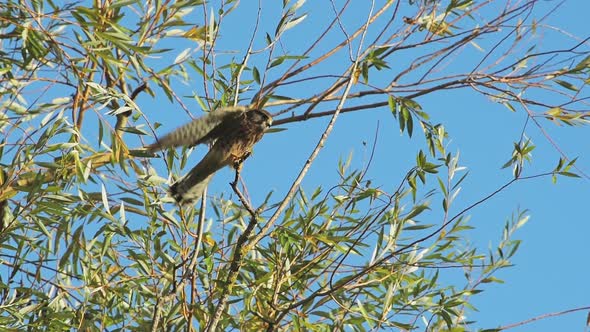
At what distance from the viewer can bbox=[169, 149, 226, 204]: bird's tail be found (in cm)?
423

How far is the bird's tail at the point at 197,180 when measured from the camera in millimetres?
4234

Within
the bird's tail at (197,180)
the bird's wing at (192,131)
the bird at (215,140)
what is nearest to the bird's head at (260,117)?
the bird at (215,140)

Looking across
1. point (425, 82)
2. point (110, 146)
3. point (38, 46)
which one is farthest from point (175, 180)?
point (425, 82)

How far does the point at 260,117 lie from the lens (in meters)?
4.18

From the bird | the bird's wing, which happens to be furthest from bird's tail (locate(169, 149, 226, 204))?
the bird's wing

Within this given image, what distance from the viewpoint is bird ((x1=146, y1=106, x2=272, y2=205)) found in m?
4.01

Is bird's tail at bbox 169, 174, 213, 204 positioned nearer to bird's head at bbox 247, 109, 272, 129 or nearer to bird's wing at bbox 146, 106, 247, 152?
bird's wing at bbox 146, 106, 247, 152

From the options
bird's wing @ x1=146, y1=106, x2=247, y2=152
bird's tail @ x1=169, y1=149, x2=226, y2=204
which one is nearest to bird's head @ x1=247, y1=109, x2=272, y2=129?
bird's wing @ x1=146, y1=106, x2=247, y2=152

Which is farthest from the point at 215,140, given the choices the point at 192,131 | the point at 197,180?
the point at 192,131

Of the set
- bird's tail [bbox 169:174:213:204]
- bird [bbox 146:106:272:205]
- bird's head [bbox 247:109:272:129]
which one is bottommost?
bird's tail [bbox 169:174:213:204]

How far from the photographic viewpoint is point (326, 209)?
415 cm

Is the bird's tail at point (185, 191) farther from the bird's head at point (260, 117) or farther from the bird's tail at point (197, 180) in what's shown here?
the bird's head at point (260, 117)

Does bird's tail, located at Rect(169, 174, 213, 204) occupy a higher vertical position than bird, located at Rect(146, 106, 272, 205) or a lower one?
lower

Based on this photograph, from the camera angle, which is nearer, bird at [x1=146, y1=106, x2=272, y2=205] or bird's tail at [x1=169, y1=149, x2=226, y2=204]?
bird at [x1=146, y1=106, x2=272, y2=205]
